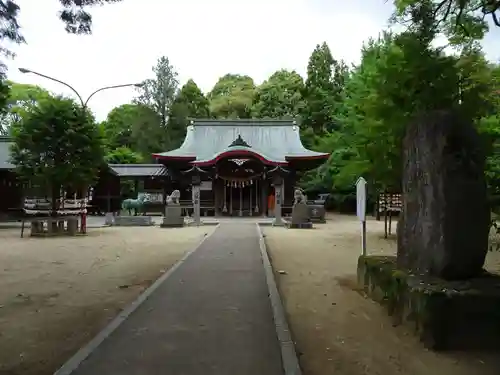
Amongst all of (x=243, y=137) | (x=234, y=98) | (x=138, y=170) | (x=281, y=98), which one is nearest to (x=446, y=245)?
(x=243, y=137)

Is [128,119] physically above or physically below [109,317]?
above

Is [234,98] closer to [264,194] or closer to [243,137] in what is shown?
[243,137]

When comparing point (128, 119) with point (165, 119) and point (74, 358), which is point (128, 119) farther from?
point (74, 358)

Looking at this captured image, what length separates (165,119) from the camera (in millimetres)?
52750

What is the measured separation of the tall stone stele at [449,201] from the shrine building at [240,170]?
22156mm

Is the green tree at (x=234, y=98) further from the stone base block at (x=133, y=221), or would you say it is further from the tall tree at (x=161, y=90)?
the stone base block at (x=133, y=221)

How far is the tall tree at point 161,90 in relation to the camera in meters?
53.1

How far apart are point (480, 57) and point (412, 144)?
305 inches

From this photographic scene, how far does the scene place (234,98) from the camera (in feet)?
172

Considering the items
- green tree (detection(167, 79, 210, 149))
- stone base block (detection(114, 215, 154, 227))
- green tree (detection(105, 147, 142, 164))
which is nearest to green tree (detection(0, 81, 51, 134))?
green tree (detection(105, 147, 142, 164))

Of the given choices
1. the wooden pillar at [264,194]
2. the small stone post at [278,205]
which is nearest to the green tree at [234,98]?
the wooden pillar at [264,194]

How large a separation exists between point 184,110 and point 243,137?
1601 cm

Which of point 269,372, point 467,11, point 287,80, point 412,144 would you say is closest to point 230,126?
point 287,80

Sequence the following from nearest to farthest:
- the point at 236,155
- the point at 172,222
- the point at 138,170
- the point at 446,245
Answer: the point at 446,245 < the point at 172,222 < the point at 236,155 < the point at 138,170
